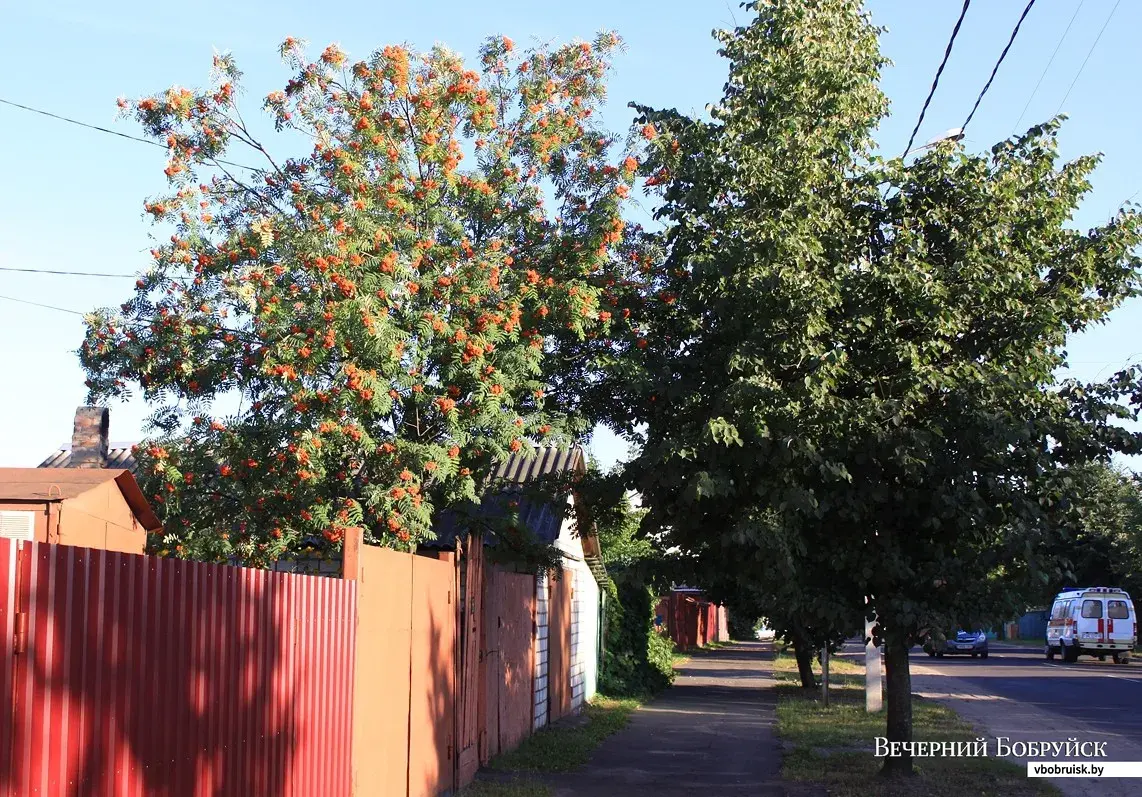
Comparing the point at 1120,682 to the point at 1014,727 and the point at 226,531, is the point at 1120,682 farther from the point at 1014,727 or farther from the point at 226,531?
the point at 226,531

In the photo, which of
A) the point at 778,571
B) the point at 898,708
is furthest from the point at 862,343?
the point at 898,708

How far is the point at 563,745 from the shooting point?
1469cm

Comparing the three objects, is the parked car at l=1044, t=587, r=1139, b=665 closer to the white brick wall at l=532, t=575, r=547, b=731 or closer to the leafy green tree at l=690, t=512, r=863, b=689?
the white brick wall at l=532, t=575, r=547, b=731

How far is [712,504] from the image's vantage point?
11359 millimetres

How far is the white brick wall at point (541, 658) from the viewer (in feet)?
52.6

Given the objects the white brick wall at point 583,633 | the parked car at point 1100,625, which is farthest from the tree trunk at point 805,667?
the parked car at point 1100,625

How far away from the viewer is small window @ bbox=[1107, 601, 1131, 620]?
39.7 meters

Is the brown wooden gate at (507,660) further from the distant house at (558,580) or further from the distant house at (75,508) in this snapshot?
the distant house at (75,508)

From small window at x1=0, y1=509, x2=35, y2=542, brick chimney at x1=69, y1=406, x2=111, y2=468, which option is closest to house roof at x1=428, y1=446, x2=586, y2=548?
small window at x1=0, y1=509, x2=35, y2=542

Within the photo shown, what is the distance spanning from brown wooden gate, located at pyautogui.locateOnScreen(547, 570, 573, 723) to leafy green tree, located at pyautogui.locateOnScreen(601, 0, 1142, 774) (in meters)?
6.20

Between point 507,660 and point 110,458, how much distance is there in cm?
1088

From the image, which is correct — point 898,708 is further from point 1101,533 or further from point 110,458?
point 1101,533

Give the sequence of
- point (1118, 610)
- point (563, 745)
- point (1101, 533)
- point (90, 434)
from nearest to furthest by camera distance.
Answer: point (563, 745)
point (90, 434)
point (1118, 610)
point (1101, 533)

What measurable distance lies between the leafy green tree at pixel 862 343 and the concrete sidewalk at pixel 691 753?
1843 millimetres
